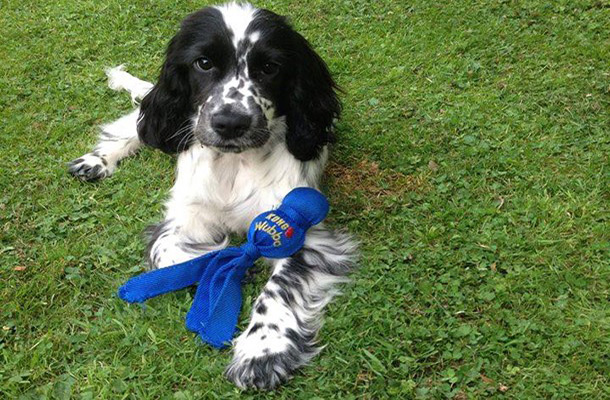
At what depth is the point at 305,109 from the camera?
370cm

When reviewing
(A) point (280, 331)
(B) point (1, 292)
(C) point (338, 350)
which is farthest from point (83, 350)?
(C) point (338, 350)

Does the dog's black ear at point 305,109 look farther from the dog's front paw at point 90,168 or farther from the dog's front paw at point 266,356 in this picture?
the dog's front paw at point 90,168

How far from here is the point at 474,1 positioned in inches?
235

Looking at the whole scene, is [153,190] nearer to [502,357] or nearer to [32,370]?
[32,370]

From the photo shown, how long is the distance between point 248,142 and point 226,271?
656 millimetres

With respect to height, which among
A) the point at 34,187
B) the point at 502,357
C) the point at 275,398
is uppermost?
the point at 502,357

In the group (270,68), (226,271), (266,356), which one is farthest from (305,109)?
(266,356)

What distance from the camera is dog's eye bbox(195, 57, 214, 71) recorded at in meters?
3.44

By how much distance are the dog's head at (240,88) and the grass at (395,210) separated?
1.73 ft

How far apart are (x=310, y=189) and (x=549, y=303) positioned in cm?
A: 134

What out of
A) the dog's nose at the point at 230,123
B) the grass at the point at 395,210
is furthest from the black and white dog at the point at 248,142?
the grass at the point at 395,210

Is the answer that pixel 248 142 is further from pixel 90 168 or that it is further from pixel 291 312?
pixel 90 168

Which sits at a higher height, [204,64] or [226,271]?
[204,64]

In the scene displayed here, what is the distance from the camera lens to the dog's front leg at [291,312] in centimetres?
286
